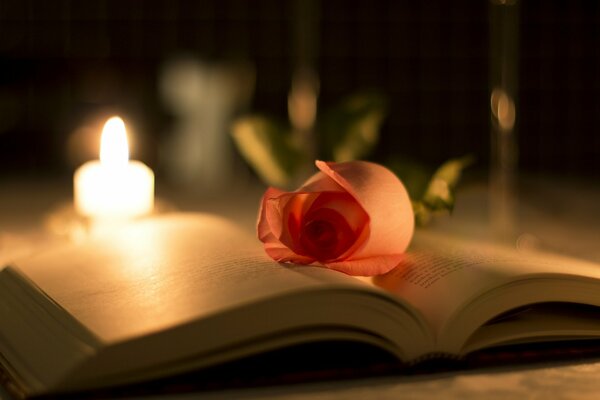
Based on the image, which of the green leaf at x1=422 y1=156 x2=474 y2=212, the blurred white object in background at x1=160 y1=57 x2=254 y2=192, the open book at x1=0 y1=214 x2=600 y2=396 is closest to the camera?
the open book at x1=0 y1=214 x2=600 y2=396

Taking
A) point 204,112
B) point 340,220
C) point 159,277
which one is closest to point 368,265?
point 340,220

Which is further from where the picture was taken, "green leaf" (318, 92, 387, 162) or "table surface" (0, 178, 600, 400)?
"green leaf" (318, 92, 387, 162)

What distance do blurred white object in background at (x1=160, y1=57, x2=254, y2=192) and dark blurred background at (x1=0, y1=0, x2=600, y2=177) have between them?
244 millimetres

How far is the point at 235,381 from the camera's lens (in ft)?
1.62

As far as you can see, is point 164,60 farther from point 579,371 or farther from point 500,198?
point 579,371

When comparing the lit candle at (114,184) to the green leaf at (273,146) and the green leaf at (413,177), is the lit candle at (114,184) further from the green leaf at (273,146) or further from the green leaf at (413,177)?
the green leaf at (413,177)

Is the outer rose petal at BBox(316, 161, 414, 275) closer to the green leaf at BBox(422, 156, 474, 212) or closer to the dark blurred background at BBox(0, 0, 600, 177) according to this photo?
the green leaf at BBox(422, 156, 474, 212)

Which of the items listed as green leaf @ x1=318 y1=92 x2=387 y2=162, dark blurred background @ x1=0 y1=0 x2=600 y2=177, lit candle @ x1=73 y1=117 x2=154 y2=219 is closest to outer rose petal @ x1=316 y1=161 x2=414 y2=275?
green leaf @ x1=318 y1=92 x2=387 y2=162

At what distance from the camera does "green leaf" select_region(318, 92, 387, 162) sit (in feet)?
2.87

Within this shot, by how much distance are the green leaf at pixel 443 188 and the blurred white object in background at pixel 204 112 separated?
2.84 feet

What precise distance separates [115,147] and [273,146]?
0.75ft

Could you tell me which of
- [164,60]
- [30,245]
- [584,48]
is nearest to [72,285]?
[30,245]

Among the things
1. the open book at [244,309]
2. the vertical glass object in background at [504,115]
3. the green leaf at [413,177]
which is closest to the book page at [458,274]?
the open book at [244,309]

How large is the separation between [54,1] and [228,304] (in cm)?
161
